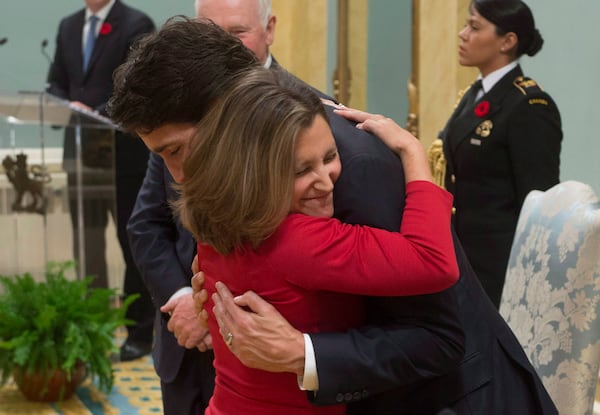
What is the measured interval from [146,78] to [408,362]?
0.59m

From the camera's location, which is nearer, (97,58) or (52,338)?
(52,338)

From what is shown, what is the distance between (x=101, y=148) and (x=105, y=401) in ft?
4.51

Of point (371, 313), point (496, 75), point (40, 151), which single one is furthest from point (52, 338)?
point (371, 313)

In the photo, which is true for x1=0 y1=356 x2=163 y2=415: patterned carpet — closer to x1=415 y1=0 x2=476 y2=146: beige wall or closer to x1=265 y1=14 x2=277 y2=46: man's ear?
x1=265 y1=14 x2=277 y2=46: man's ear

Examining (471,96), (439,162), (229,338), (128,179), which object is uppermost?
(471,96)

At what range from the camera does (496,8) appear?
13.5 ft

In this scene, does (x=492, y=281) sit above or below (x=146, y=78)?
below

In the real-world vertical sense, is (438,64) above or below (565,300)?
above

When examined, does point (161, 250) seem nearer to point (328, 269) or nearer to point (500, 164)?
point (328, 269)

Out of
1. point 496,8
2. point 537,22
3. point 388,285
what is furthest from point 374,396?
point 537,22

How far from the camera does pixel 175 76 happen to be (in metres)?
1.56

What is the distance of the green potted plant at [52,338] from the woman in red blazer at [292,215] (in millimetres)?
3020

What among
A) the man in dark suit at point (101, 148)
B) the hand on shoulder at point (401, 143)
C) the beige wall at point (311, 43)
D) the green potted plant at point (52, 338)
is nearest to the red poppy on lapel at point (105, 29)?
the man in dark suit at point (101, 148)

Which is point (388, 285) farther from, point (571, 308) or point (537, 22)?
point (537, 22)
